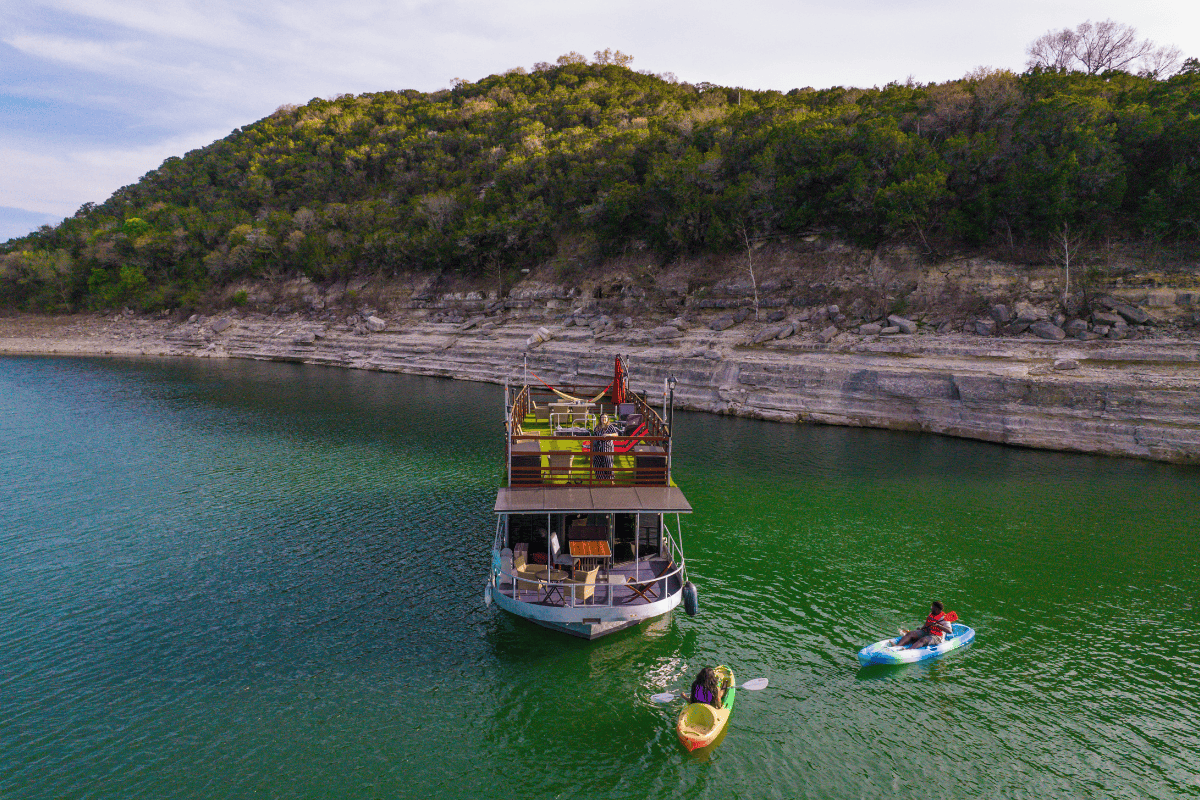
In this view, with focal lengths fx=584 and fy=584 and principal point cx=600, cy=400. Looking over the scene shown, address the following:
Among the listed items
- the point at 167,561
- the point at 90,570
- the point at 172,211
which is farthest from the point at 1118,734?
the point at 172,211

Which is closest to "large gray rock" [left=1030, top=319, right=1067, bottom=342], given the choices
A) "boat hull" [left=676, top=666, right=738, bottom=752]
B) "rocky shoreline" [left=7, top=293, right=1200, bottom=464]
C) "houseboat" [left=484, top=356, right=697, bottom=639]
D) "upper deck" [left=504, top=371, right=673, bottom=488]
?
"rocky shoreline" [left=7, top=293, right=1200, bottom=464]

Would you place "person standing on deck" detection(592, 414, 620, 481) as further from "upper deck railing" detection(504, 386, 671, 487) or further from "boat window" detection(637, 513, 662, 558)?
"boat window" detection(637, 513, 662, 558)

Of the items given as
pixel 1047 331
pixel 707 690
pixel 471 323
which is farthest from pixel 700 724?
pixel 471 323

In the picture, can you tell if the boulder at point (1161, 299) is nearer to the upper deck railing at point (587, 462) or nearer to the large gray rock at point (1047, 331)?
the large gray rock at point (1047, 331)

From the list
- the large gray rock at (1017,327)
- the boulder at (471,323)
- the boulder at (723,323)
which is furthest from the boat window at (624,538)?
the boulder at (471,323)

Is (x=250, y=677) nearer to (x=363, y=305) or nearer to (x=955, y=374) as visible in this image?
(x=955, y=374)

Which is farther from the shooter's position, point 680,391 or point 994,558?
point 680,391

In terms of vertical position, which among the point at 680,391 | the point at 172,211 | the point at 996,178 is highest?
the point at 172,211

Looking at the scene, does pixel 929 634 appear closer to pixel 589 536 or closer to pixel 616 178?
pixel 589 536
